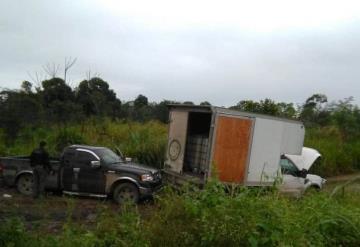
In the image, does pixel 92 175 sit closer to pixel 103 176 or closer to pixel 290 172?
pixel 103 176

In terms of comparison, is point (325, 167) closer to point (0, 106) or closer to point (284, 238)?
point (0, 106)

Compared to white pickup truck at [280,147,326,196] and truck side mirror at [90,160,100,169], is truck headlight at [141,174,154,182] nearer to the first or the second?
truck side mirror at [90,160,100,169]

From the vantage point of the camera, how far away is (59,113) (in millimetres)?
26031

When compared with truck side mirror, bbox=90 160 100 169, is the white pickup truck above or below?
above

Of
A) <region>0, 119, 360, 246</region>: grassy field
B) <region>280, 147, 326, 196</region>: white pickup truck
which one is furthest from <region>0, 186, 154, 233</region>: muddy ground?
<region>280, 147, 326, 196</region>: white pickup truck

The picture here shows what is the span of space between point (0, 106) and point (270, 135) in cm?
1384

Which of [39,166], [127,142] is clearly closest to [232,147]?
[39,166]

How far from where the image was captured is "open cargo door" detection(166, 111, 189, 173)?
50.0 ft

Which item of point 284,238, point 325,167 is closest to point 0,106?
point 325,167

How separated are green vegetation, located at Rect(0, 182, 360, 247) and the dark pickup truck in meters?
7.72

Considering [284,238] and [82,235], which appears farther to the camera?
[82,235]


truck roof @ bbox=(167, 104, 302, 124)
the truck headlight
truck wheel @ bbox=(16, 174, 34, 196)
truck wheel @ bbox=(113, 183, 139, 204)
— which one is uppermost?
truck roof @ bbox=(167, 104, 302, 124)

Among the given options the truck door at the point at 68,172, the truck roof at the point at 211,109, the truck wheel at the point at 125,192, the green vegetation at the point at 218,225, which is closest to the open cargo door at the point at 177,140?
the truck roof at the point at 211,109

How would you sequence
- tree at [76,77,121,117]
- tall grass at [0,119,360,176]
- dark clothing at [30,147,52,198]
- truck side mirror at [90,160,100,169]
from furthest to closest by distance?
tree at [76,77,121,117]
tall grass at [0,119,360,176]
dark clothing at [30,147,52,198]
truck side mirror at [90,160,100,169]
